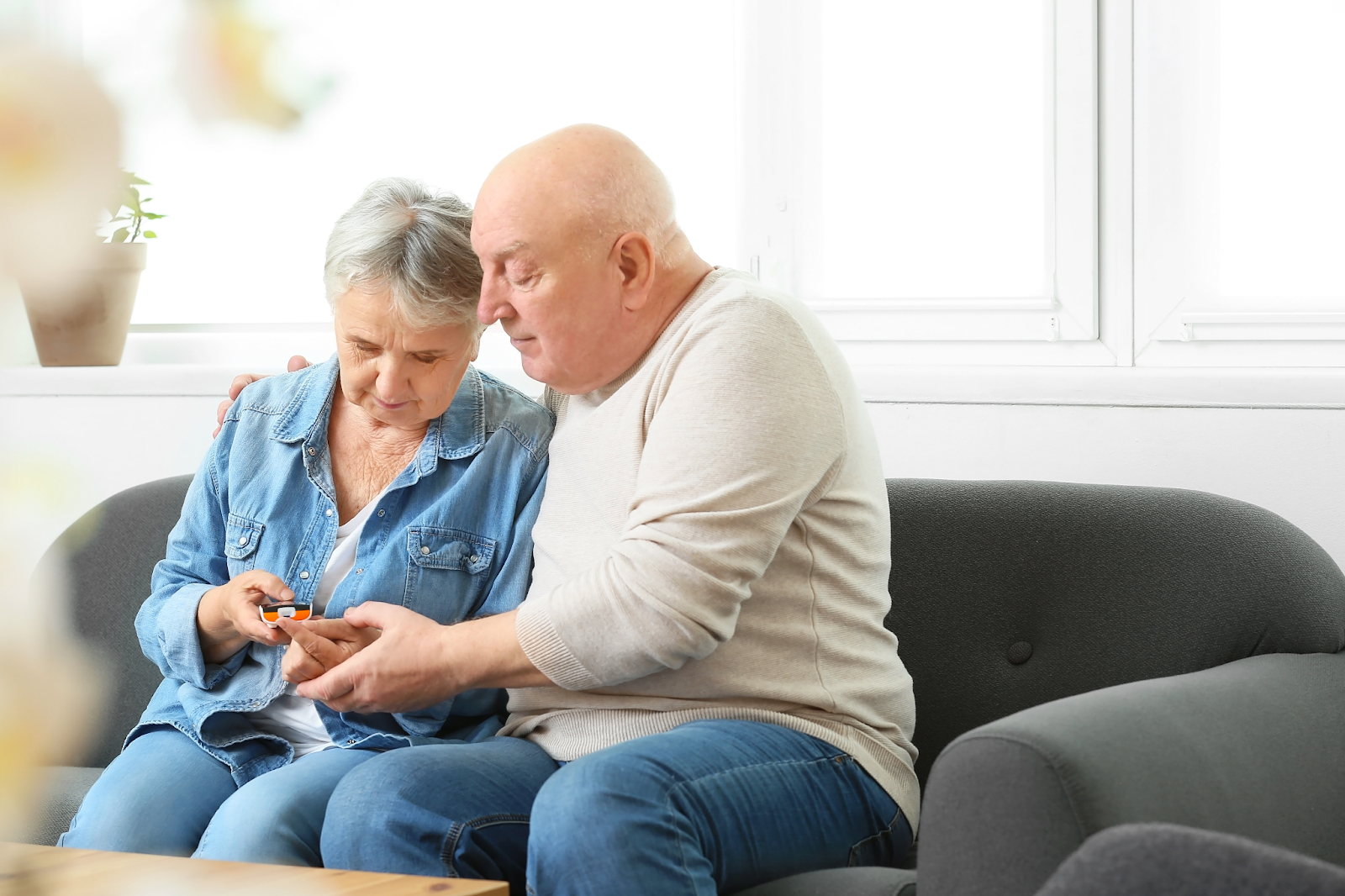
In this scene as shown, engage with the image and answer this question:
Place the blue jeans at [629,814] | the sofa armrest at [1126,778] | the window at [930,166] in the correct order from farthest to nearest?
1. the window at [930,166]
2. the blue jeans at [629,814]
3. the sofa armrest at [1126,778]

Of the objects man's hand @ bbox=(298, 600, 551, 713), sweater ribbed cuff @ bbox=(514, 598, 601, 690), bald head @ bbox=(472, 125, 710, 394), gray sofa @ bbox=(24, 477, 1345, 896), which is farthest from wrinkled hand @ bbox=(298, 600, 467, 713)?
bald head @ bbox=(472, 125, 710, 394)

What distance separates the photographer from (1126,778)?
3.50 ft

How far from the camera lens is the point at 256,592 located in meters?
1.47

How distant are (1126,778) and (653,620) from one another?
1.53 feet

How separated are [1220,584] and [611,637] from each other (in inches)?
30.0

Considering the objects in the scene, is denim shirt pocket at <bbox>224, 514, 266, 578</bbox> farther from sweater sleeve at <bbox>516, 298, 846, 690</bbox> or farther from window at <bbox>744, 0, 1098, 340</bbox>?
window at <bbox>744, 0, 1098, 340</bbox>

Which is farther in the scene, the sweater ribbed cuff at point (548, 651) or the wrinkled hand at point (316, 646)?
the wrinkled hand at point (316, 646)

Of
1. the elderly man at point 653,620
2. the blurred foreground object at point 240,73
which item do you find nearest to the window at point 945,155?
the elderly man at point 653,620


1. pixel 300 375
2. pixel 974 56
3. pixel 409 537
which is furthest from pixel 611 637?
pixel 974 56

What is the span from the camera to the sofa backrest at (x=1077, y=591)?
4.97 feet

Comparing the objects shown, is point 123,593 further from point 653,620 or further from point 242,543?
point 653,620

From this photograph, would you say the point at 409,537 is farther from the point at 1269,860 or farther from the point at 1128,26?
the point at 1128,26

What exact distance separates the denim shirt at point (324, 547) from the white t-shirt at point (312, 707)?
1cm

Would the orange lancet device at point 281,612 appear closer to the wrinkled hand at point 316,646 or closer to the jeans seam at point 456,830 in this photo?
the wrinkled hand at point 316,646
